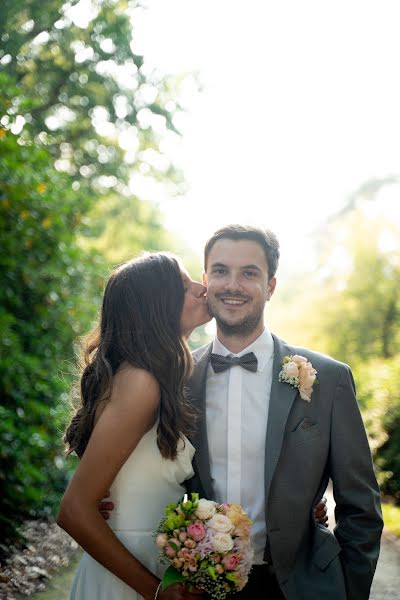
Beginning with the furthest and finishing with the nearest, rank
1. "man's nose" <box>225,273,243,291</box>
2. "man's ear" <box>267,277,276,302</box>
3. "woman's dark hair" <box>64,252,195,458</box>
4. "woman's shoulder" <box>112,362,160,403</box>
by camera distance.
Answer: "man's ear" <box>267,277,276,302</box> < "man's nose" <box>225,273,243,291</box> < "woman's dark hair" <box>64,252,195,458</box> < "woman's shoulder" <box>112,362,160,403</box>

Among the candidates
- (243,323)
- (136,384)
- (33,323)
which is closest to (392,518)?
(33,323)

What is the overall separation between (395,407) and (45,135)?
8.87 meters

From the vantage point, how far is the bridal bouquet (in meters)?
2.88

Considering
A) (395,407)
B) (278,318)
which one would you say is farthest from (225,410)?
(278,318)

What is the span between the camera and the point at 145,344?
3344 millimetres

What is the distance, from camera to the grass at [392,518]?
8.10 m

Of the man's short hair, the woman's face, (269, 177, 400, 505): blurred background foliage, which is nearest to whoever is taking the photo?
the woman's face

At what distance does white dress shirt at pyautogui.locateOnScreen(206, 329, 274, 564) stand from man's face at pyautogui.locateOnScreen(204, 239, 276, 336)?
0.24m

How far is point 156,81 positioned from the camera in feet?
53.5

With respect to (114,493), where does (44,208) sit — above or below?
above

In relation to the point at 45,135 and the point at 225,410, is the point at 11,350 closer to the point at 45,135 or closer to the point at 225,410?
the point at 225,410

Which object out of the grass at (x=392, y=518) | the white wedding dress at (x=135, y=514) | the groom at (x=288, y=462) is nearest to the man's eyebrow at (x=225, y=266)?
the groom at (x=288, y=462)

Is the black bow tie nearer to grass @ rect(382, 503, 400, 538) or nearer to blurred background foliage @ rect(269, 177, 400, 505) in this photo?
grass @ rect(382, 503, 400, 538)

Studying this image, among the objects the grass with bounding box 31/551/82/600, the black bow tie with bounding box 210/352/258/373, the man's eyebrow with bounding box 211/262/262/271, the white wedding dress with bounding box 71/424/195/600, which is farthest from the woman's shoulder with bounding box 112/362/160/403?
the grass with bounding box 31/551/82/600
